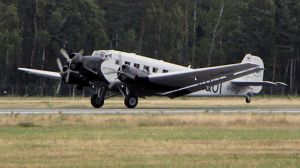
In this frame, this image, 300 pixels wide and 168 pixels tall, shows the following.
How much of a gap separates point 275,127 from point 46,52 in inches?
2470

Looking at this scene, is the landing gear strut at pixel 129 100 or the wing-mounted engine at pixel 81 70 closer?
the wing-mounted engine at pixel 81 70

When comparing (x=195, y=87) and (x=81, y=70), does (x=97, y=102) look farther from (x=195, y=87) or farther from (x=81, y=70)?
(x=195, y=87)

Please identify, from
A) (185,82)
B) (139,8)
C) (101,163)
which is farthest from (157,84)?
(139,8)

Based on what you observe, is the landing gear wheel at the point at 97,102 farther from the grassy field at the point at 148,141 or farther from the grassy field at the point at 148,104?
the grassy field at the point at 148,141

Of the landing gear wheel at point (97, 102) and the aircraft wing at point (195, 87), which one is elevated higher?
the aircraft wing at point (195, 87)

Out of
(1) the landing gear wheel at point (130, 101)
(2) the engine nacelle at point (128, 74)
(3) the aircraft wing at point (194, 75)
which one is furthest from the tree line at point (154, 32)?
(2) the engine nacelle at point (128, 74)

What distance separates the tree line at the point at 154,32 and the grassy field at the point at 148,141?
51.5 meters

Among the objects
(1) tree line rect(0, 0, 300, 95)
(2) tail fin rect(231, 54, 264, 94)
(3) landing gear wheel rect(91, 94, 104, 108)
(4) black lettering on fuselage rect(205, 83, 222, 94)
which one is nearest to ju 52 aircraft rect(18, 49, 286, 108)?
(3) landing gear wheel rect(91, 94, 104, 108)

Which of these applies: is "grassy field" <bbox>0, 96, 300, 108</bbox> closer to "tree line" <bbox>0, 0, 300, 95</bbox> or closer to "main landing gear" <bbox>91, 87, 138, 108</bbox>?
"main landing gear" <bbox>91, 87, 138, 108</bbox>

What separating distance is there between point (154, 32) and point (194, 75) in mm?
46411

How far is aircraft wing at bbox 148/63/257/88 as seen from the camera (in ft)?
168

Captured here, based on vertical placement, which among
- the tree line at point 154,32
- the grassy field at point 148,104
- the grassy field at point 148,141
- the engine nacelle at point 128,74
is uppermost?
the tree line at point 154,32

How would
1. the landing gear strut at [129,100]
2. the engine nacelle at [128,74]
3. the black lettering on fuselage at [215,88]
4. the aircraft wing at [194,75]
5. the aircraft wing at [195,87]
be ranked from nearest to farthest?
1. the engine nacelle at [128,74]
2. the landing gear strut at [129,100]
3. the aircraft wing at [194,75]
4. the aircraft wing at [195,87]
5. the black lettering on fuselage at [215,88]

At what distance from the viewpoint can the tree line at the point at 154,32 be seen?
90938 millimetres
